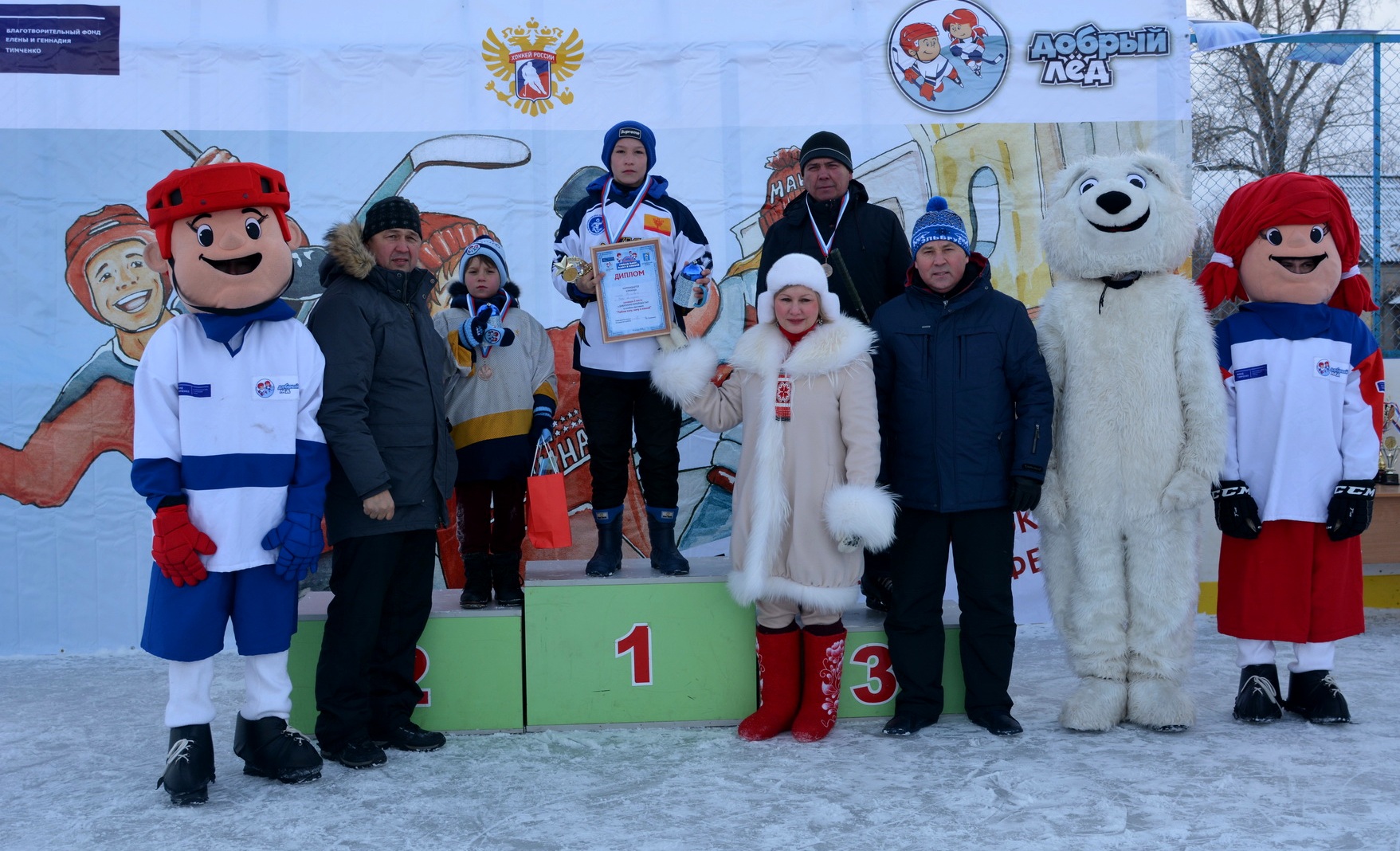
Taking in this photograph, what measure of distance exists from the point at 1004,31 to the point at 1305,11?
38.7 feet

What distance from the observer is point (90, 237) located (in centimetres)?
496

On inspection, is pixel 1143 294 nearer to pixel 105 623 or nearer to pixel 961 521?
pixel 961 521

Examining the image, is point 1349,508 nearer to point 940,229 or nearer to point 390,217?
point 940,229

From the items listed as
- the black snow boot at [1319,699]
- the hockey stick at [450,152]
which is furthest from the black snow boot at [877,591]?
the hockey stick at [450,152]

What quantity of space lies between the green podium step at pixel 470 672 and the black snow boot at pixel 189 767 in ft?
2.31

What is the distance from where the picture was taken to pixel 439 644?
149 inches

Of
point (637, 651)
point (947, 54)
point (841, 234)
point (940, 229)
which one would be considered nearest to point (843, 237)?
point (841, 234)

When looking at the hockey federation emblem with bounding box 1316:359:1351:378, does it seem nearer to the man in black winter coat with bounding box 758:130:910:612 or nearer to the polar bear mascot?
the polar bear mascot

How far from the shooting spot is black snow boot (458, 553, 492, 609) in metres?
4.02

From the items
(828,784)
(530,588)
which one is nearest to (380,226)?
(530,588)

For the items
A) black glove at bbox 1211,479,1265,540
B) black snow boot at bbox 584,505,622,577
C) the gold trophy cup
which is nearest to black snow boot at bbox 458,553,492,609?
black snow boot at bbox 584,505,622,577

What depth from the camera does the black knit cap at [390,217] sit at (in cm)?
355

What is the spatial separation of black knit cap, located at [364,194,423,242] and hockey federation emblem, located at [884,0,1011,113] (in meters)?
2.63

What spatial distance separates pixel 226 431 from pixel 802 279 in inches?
73.6
